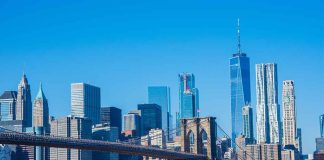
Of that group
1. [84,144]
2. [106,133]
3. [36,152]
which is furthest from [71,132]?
[84,144]

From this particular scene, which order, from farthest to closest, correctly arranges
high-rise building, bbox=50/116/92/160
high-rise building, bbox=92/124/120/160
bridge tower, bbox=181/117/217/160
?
high-rise building, bbox=92/124/120/160
high-rise building, bbox=50/116/92/160
bridge tower, bbox=181/117/217/160

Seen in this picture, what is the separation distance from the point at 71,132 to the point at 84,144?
109m

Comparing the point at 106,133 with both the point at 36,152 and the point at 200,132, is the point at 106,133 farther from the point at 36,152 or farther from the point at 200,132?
the point at 200,132

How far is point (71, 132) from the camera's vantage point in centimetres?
17588

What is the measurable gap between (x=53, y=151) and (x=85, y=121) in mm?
11920

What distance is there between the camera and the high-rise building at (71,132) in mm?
170250

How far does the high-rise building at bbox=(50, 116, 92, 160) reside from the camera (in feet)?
559

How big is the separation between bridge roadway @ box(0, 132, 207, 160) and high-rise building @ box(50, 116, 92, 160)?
93297 mm

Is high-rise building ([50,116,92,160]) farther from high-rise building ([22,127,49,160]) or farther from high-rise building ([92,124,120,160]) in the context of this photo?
high-rise building ([92,124,120,160])

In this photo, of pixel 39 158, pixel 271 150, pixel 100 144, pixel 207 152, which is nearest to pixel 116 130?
pixel 39 158

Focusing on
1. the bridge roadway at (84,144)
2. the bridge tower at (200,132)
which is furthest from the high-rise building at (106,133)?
the bridge roadway at (84,144)

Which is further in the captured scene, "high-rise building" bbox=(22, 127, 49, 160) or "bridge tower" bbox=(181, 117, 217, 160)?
"high-rise building" bbox=(22, 127, 49, 160)

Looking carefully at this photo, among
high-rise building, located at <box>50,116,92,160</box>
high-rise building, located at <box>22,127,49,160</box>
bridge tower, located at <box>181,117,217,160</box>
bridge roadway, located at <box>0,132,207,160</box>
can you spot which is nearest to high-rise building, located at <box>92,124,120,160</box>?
high-rise building, located at <box>50,116,92,160</box>

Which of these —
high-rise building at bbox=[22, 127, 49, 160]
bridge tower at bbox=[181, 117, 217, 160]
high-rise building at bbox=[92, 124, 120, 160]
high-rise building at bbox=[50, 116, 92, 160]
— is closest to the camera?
bridge tower at bbox=[181, 117, 217, 160]
